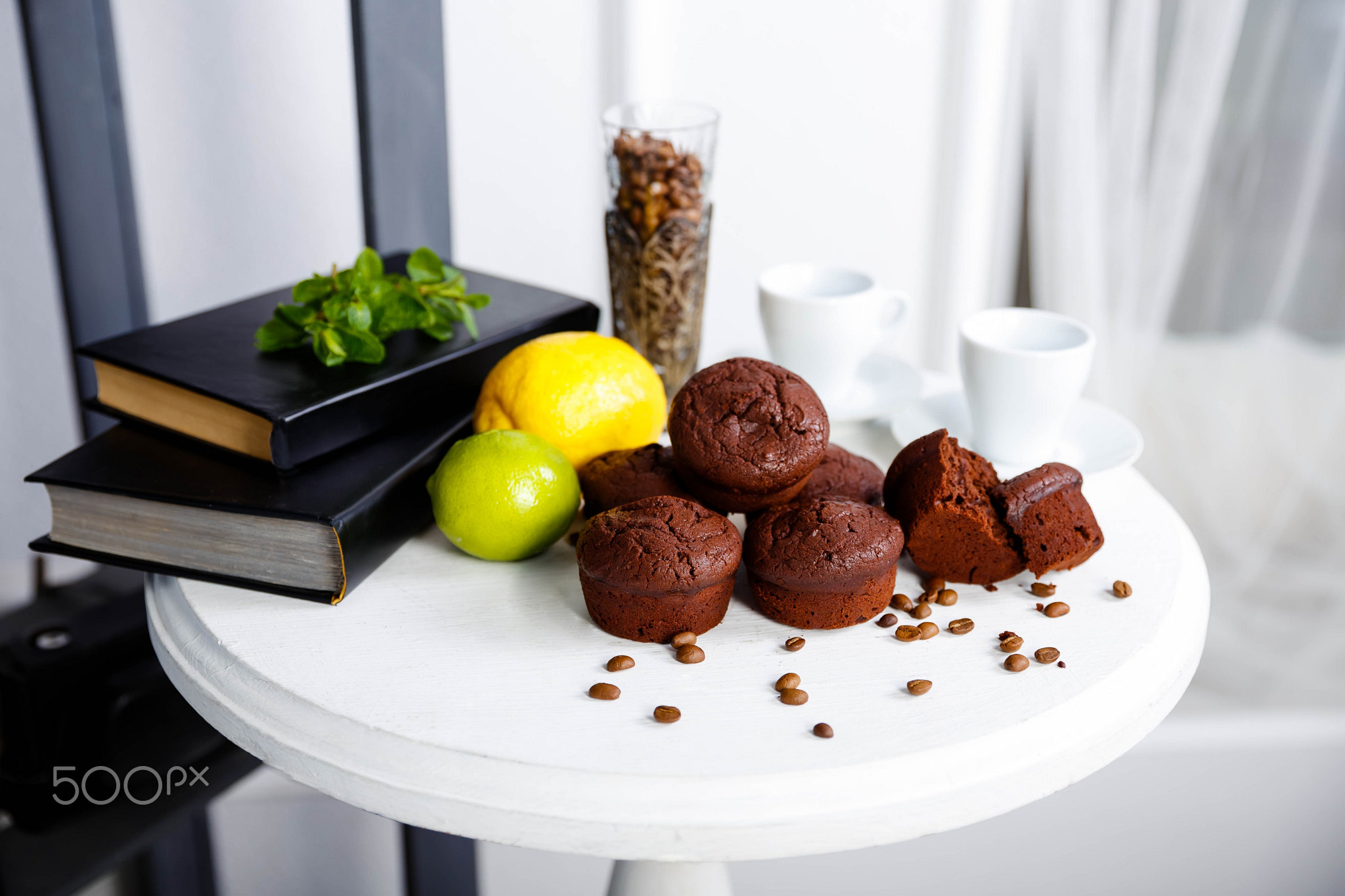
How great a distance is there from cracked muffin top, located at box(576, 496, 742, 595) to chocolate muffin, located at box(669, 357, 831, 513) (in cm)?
4

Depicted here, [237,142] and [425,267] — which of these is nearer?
[425,267]

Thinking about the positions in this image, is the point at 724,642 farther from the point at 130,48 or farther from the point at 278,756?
the point at 130,48

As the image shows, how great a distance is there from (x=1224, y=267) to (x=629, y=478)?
127cm

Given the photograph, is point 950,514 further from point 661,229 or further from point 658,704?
point 661,229

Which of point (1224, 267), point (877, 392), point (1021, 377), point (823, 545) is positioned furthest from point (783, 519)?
point (1224, 267)

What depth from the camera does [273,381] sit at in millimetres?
894

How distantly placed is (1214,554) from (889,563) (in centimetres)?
127

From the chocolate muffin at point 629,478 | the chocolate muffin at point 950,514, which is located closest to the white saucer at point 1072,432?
the chocolate muffin at point 950,514

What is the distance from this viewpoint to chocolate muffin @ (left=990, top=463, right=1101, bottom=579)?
0.82 meters

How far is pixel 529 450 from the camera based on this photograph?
Answer: 2.80ft

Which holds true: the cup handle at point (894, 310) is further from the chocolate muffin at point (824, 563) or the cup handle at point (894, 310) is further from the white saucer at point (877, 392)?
the chocolate muffin at point (824, 563)

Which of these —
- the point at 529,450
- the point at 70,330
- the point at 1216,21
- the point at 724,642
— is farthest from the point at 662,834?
the point at 1216,21

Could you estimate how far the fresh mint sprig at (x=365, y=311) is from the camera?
93cm

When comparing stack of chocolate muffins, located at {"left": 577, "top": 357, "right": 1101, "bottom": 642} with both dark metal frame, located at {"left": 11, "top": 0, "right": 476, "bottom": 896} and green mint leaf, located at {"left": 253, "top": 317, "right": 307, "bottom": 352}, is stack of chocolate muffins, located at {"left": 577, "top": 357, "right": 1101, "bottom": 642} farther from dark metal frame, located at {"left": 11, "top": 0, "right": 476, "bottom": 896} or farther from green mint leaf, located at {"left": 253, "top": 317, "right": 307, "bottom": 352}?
dark metal frame, located at {"left": 11, "top": 0, "right": 476, "bottom": 896}
